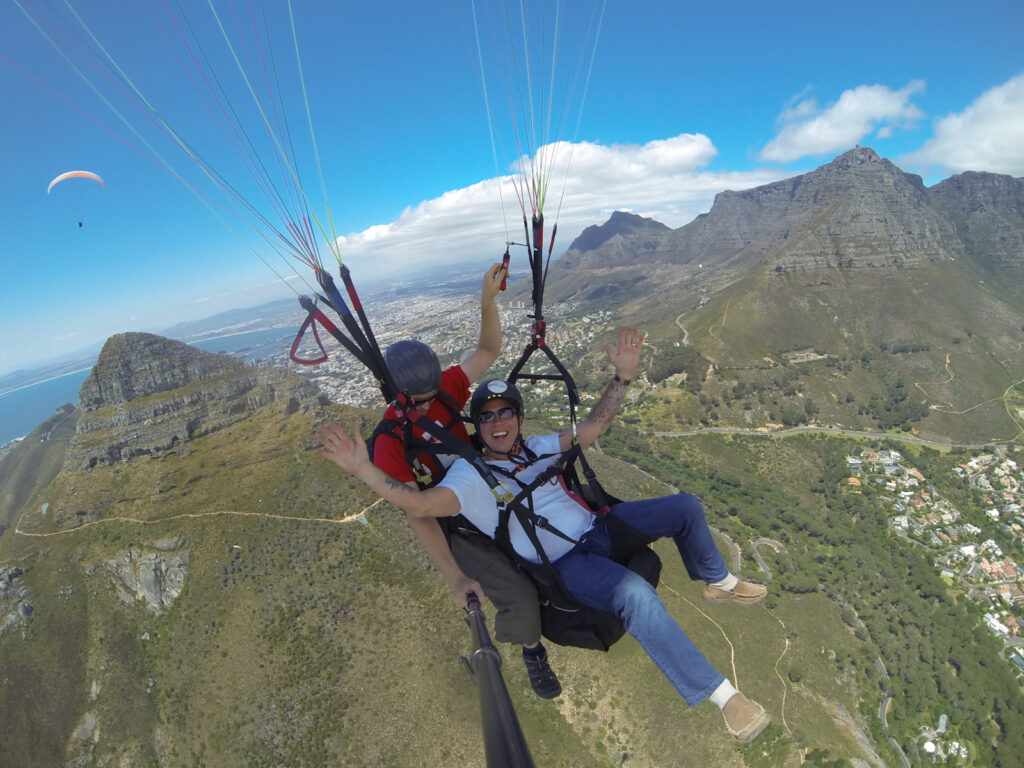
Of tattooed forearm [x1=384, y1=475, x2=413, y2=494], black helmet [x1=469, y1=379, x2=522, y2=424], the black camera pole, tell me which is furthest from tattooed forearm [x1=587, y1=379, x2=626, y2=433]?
the black camera pole

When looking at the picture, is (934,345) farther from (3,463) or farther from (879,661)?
(3,463)

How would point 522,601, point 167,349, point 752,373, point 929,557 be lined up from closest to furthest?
point 522,601 → point 929,557 → point 167,349 → point 752,373

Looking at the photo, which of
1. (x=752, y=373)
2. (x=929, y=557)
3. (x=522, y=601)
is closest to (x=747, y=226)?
(x=752, y=373)

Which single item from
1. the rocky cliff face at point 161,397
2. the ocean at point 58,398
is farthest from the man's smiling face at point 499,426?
the ocean at point 58,398

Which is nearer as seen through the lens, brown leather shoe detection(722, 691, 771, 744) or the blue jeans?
brown leather shoe detection(722, 691, 771, 744)

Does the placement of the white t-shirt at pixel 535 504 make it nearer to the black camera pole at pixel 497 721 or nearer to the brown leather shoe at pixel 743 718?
the black camera pole at pixel 497 721

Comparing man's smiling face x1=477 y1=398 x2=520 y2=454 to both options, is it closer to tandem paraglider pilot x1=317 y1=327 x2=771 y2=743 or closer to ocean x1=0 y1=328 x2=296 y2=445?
tandem paraglider pilot x1=317 y1=327 x2=771 y2=743
